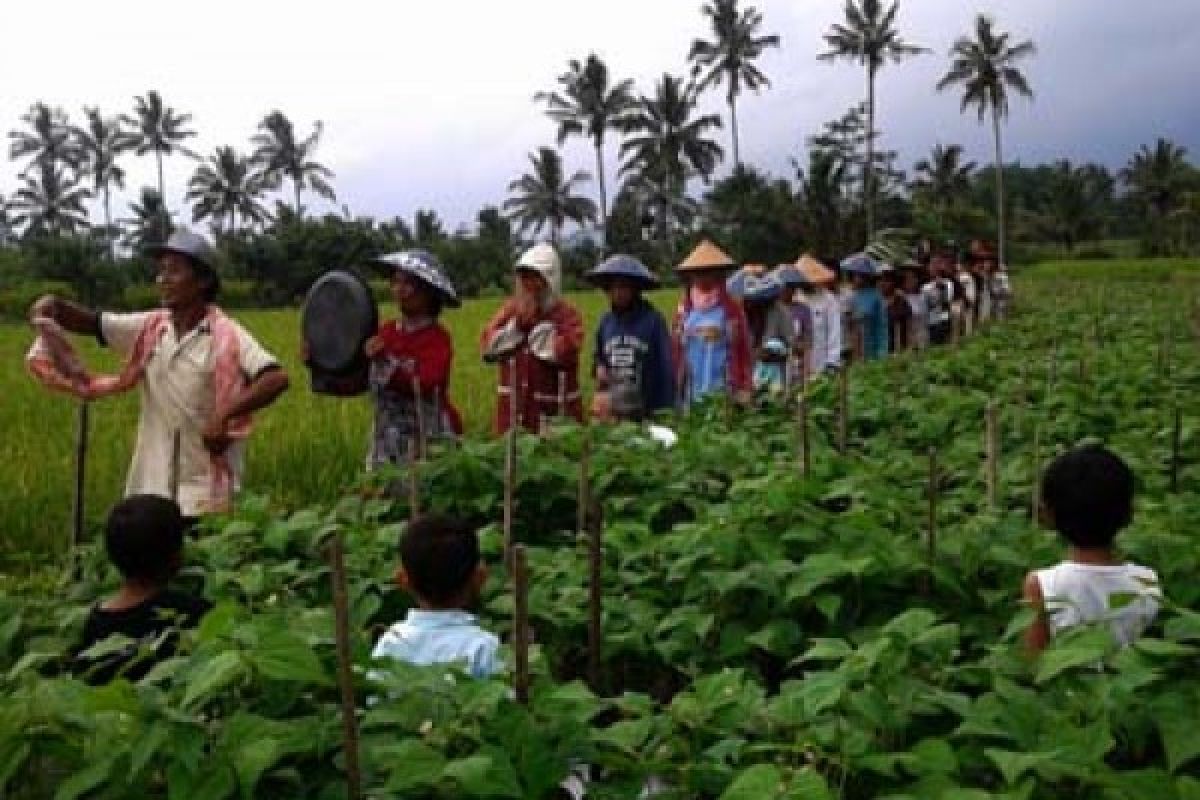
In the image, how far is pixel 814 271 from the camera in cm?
1187

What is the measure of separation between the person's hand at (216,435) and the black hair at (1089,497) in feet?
9.14

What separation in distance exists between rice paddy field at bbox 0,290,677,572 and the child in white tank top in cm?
377

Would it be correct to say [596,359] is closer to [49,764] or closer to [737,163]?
[49,764]

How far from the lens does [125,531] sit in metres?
3.37

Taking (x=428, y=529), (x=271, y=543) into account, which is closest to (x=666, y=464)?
(x=271, y=543)

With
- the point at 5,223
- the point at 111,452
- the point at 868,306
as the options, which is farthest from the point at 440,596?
the point at 5,223

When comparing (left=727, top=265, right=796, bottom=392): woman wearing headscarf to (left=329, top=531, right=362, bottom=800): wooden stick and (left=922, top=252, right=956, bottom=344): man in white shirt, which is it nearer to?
(left=922, top=252, right=956, bottom=344): man in white shirt

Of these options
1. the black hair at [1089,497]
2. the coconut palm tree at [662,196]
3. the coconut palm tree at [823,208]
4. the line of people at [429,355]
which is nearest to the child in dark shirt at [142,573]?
the line of people at [429,355]

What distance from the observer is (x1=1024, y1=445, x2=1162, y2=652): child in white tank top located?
3.15 m

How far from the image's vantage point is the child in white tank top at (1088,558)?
3150 millimetres

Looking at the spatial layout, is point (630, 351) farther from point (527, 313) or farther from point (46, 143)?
point (46, 143)

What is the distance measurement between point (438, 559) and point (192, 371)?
2174 mm

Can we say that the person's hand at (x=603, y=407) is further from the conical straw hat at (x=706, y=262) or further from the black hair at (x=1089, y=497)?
the black hair at (x=1089, y=497)

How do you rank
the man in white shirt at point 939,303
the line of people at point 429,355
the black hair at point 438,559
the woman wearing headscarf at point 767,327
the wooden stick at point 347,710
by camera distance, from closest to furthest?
the wooden stick at point 347,710
the black hair at point 438,559
the line of people at point 429,355
the woman wearing headscarf at point 767,327
the man in white shirt at point 939,303
